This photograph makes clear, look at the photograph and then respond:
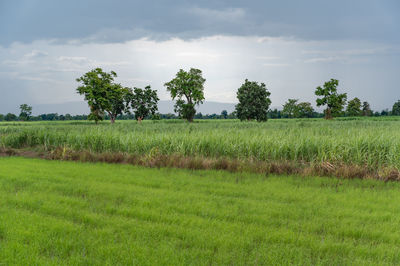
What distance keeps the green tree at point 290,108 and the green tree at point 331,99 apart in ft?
147

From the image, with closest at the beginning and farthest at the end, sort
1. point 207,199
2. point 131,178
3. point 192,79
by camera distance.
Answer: point 207,199, point 131,178, point 192,79

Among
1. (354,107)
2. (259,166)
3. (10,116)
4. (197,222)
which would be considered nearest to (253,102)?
(259,166)

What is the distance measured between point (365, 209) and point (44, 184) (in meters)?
7.66

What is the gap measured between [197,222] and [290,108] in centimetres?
12845

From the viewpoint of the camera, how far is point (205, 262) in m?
3.36

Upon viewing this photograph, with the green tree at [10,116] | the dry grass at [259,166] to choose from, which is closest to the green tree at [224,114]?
the green tree at [10,116]

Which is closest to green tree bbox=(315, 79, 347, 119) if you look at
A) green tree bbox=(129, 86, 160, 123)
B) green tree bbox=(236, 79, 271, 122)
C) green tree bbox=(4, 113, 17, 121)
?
green tree bbox=(236, 79, 271, 122)

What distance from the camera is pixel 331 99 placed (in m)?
75.5

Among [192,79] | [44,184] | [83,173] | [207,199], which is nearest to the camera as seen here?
[207,199]

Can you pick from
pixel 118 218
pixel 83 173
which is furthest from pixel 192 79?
pixel 118 218

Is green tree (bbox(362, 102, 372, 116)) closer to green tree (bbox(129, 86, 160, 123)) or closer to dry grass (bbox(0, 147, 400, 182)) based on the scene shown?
green tree (bbox(129, 86, 160, 123))

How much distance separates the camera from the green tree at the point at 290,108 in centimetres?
12225

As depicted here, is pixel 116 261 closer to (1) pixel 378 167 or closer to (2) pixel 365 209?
(2) pixel 365 209

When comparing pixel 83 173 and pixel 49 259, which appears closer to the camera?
pixel 49 259
